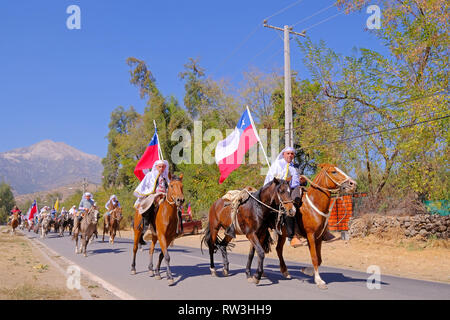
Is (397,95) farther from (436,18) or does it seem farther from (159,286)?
(159,286)

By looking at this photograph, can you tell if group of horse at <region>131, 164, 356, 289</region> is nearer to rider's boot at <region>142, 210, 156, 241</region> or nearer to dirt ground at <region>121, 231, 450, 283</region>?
rider's boot at <region>142, 210, 156, 241</region>

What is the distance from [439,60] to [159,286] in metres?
15.3

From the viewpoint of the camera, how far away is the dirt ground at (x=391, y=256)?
1359 cm

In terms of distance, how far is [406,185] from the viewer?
2023 centimetres

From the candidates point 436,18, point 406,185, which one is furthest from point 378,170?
point 436,18

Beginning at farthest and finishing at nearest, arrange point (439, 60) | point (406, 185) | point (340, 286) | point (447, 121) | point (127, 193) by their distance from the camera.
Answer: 1. point (127, 193)
2. point (406, 185)
3. point (439, 60)
4. point (447, 121)
5. point (340, 286)

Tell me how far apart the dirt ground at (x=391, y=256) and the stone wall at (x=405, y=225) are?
39cm

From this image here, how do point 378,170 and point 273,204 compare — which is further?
point 378,170

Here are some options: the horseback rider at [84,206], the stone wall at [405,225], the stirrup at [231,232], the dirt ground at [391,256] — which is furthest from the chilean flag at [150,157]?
the stone wall at [405,225]

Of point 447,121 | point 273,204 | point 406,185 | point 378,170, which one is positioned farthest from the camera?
point 378,170

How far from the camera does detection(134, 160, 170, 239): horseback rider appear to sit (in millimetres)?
11523

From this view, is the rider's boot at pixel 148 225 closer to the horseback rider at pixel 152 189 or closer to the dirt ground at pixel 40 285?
the horseback rider at pixel 152 189

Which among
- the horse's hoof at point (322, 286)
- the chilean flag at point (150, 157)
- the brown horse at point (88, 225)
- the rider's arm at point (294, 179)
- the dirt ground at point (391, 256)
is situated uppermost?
the chilean flag at point (150, 157)

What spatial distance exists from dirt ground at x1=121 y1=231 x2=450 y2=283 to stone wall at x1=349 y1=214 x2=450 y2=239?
39 cm
